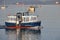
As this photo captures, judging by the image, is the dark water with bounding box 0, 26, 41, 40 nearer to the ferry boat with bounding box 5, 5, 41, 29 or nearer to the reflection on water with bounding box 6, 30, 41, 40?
the reflection on water with bounding box 6, 30, 41, 40

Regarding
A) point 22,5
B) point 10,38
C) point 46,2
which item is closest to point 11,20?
point 10,38

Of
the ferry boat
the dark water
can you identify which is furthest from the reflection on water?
the ferry boat

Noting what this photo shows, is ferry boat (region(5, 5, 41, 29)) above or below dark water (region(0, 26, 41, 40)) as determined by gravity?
above

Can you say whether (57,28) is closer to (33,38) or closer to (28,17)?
(28,17)

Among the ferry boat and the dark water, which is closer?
the dark water

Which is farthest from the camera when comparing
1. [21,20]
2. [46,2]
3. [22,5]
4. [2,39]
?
[46,2]

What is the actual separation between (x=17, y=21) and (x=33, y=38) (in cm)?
590

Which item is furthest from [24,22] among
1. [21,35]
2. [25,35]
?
[21,35]

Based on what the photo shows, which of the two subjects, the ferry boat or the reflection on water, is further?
the ferry boat

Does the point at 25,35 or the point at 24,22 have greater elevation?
the point at 24,22

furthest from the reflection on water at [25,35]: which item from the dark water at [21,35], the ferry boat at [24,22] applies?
the ferry boat at [24,22]

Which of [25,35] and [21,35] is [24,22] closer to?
[25,35]

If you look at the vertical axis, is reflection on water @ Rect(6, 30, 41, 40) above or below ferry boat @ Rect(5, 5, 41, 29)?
below

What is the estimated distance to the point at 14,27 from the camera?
23.4 metres
